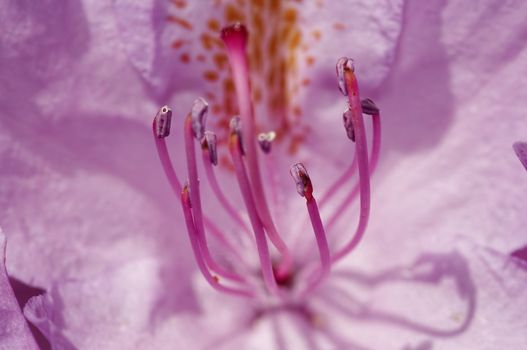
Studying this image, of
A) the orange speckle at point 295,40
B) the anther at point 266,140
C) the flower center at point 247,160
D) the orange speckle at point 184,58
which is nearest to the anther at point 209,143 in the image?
the flower center at point 247,160

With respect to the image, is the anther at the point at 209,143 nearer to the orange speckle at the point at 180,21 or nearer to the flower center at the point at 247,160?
the flower center at the point at 247,160

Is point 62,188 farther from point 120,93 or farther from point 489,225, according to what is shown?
point 489,225

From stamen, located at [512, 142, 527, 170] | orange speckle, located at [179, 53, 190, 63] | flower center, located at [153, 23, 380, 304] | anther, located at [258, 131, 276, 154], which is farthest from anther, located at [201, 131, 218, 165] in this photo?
stamen, located at [512, 142, 527, 170]

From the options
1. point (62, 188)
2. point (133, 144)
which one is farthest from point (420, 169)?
point (62, 188)

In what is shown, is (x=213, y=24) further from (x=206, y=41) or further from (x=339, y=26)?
(x=339, y=26)

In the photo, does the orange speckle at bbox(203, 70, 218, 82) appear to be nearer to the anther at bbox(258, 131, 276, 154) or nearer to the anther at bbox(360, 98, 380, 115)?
the anther at bbox(258, 131, 276, 154)

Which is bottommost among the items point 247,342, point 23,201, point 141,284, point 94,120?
point 247,342
